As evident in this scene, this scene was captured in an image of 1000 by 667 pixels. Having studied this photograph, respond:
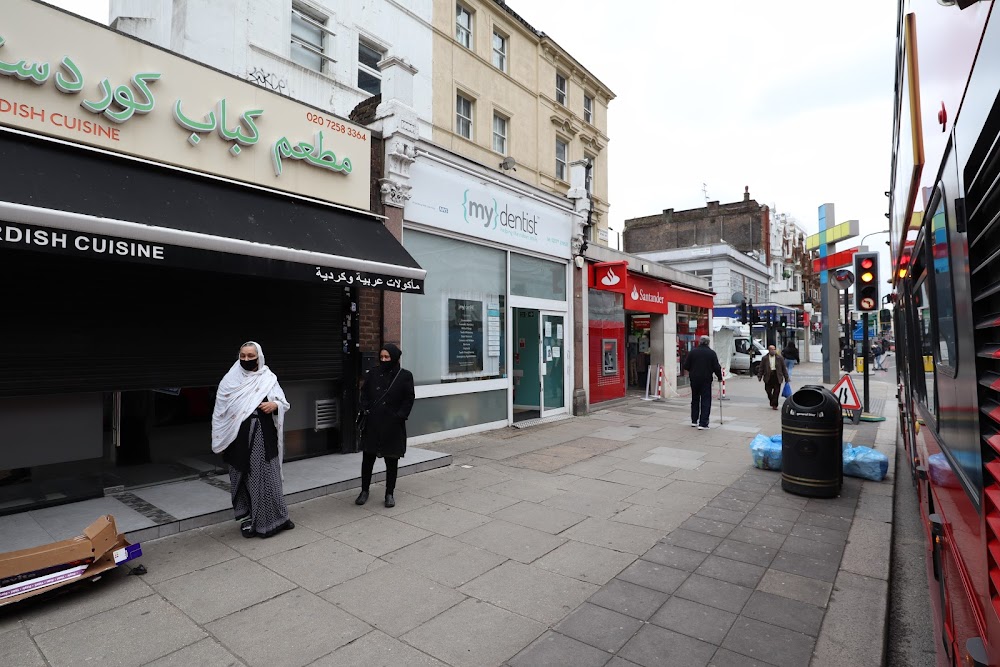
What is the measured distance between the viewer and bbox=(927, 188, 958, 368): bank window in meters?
2.11

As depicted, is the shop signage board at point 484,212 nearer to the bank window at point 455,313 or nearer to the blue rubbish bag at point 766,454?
the bank window at point 455,313

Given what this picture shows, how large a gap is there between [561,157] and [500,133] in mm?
4171

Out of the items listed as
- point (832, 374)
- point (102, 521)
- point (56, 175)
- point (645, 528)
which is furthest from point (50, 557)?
point (832, 374)

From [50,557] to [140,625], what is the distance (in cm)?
87

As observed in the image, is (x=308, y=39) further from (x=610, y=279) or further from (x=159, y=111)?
(x=610, y=279)

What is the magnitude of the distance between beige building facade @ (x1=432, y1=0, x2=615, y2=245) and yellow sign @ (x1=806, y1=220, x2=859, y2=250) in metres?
8.76

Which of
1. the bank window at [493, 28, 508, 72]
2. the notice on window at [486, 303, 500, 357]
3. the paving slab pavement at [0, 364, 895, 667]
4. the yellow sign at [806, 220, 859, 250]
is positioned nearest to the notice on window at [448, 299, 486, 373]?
the notice on window at [486, 303, 500, 357]

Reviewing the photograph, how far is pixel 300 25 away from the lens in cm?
1362

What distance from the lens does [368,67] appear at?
15273mm

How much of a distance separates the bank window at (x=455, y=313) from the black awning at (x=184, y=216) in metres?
1.69

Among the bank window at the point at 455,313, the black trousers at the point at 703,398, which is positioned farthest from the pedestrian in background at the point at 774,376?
the bank window at the point at 455,313

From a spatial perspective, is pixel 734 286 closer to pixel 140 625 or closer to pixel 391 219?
pixel 391 219

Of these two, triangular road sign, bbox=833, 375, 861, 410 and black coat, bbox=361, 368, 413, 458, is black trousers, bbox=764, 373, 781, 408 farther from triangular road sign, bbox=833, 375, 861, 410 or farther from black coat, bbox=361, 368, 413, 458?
black coat, bbox=361, 368, 413, 458

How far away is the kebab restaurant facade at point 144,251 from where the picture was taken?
16.6ft
